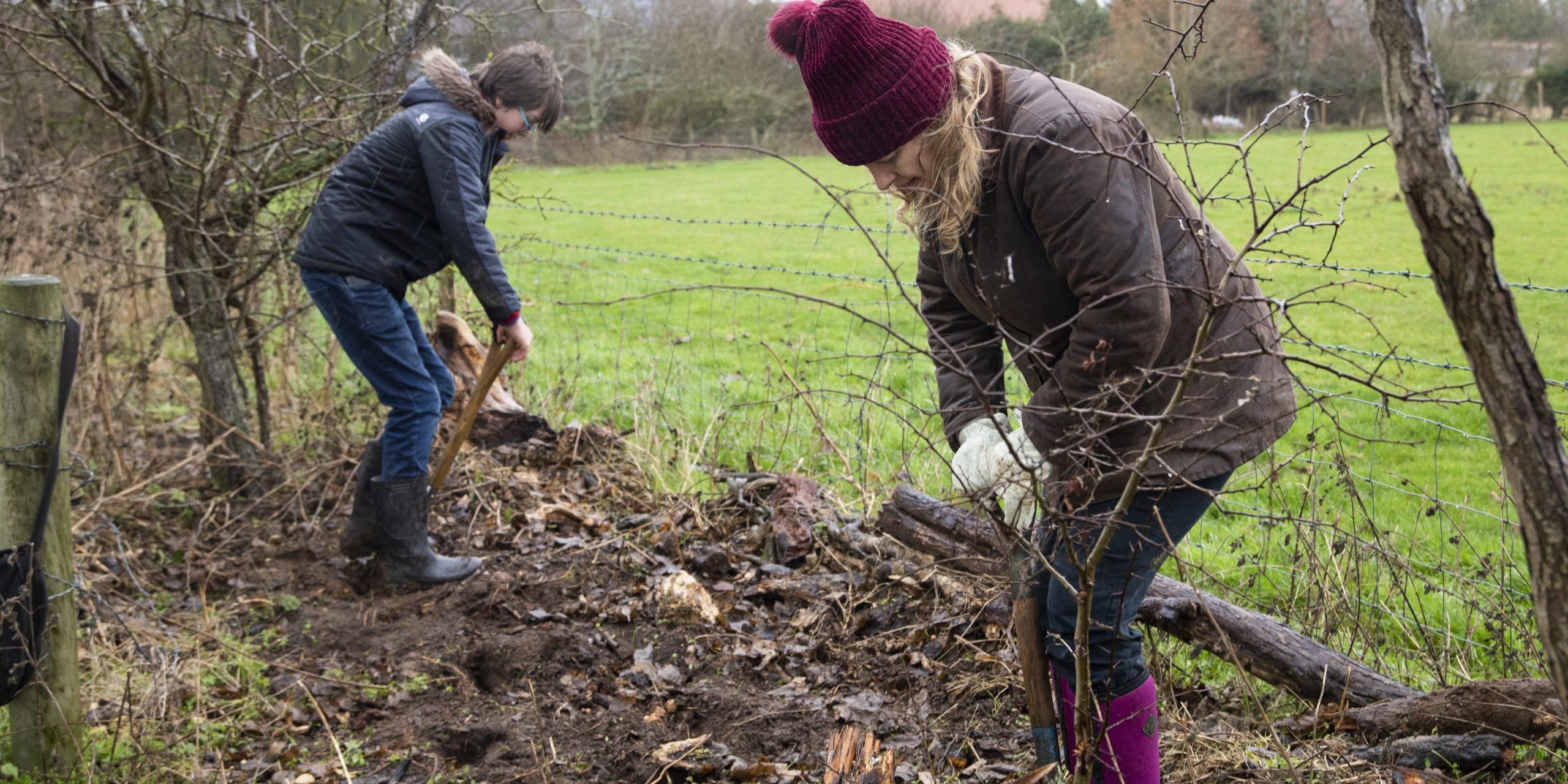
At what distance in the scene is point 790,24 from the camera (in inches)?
88.1

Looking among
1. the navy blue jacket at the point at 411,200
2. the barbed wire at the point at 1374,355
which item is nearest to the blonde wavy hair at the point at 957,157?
the barbed wire at the point at 1374,355

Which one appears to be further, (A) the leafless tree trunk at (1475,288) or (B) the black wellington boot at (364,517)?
(B) the black wellington boot at (364,517)

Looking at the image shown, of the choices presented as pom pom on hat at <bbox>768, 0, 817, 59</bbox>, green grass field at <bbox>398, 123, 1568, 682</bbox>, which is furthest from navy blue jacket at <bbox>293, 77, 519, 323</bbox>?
pom pom on hat at <bbox>768, 0, 817, 59</bbox>

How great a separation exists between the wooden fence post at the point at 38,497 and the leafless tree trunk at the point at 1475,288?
295 cm

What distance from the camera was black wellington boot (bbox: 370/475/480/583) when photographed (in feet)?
14.4

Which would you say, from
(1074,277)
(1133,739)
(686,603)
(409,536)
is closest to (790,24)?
(1074,277)

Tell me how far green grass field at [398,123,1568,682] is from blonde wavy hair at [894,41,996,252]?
0.45 feet

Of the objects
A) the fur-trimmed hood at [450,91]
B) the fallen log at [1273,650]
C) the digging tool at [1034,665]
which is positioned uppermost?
the fur-trimmed hood at [450,91]

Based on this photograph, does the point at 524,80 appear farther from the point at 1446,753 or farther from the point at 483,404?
the point at 1446,753

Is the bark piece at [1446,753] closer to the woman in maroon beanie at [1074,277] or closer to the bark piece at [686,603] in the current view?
the woman in maroon beanie at [1074,277]

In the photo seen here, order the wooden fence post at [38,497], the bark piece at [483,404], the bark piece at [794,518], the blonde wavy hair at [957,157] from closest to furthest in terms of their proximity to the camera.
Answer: the blonde wavy hair at [957,157] → the wooden fence post at [38,497] → the bark piece at [794,518] → the bark piece at [483,404]

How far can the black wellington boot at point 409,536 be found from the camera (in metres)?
4.39

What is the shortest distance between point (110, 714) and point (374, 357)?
149 centimetres

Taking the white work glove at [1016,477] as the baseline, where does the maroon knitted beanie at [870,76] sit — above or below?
above
